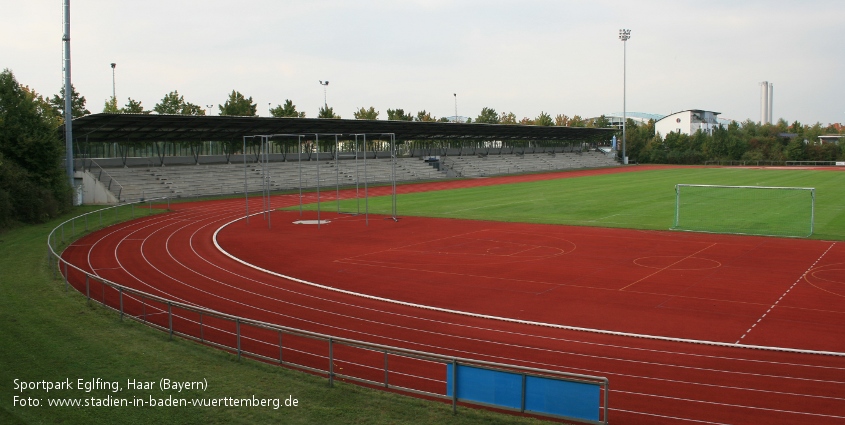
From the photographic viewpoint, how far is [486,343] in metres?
15.0

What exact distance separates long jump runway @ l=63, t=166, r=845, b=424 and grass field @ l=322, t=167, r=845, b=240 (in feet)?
14.6

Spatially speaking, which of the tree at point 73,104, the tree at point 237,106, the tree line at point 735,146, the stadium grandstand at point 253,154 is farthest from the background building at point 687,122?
the tree at point 73,104

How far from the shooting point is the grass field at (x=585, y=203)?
120ft

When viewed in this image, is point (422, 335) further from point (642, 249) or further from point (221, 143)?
point (221, 143)

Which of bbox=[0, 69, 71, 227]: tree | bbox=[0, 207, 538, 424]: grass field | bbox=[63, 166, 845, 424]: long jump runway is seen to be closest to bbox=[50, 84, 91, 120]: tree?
bbox=[0, 69, 71, 227]: tree

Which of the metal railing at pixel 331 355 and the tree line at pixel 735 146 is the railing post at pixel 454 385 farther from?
the tree line at pixel 735 146

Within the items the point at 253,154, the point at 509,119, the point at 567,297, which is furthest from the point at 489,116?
the point at 567,297

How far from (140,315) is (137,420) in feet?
25.5

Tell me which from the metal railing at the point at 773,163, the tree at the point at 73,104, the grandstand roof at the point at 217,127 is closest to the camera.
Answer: the grandstand roof at the point at 217,127

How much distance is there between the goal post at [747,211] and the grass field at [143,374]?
24.8 meters

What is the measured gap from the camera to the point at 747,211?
3922 centimetres

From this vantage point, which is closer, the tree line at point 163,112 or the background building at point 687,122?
the tree line at point 163,112

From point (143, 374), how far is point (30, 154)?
34.9 meters

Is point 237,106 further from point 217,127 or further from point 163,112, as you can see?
point 217,127
